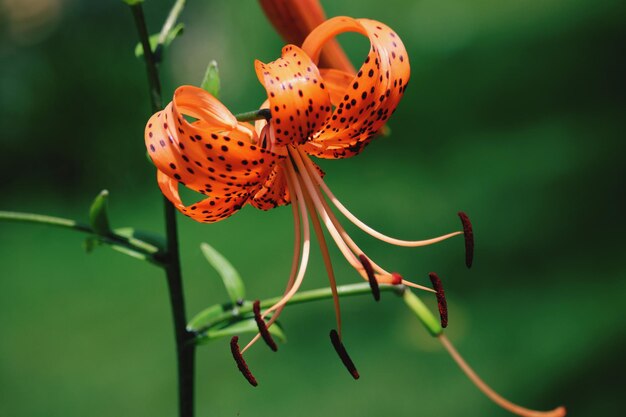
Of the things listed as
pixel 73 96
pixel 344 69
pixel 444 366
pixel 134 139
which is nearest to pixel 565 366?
pixel 444 366

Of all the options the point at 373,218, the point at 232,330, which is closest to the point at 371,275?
the point at 232,330

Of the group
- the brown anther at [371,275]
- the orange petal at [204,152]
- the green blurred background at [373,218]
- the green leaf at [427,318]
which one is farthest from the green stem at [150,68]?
the green blurred background at [373,218]

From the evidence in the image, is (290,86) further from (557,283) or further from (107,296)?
(107,296)

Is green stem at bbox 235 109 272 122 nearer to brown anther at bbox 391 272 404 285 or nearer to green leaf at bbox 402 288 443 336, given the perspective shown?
brown anther at bbox 391 272 404 285

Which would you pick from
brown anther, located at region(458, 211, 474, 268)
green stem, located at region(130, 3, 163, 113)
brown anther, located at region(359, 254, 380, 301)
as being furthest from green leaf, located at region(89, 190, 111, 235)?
brown anther, located at region(458, 211, 474, 268)

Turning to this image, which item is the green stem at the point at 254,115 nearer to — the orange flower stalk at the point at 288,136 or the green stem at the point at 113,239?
the orange flower stalk at the point at 288,136

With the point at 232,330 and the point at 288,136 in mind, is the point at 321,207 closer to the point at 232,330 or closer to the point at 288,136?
the point at 288,136
